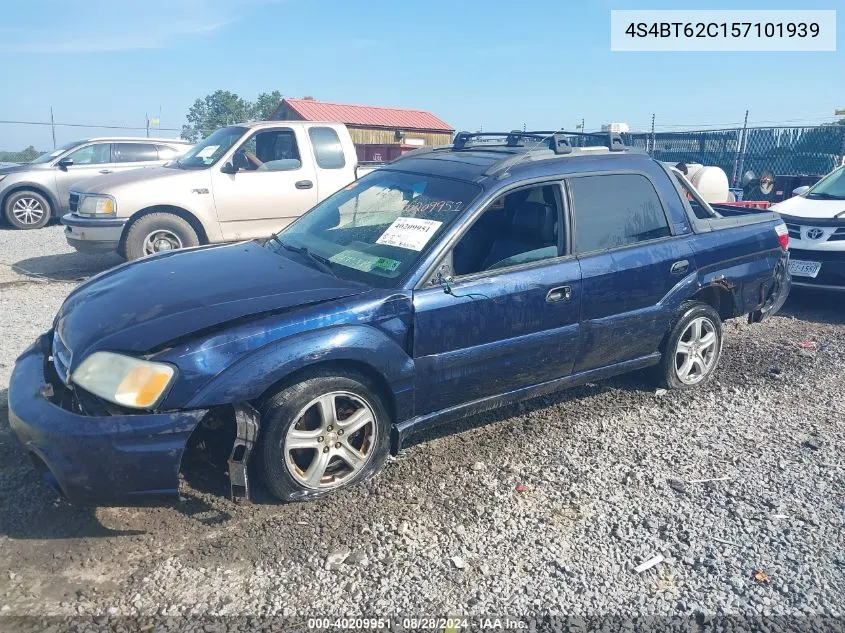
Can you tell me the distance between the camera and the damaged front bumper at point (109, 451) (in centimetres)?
277

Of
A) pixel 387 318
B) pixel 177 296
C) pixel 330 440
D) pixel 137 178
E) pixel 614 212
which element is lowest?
pixel 330 440

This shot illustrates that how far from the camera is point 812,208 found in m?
7.27

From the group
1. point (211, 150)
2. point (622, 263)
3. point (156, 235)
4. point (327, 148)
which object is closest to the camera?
point (622, 263)

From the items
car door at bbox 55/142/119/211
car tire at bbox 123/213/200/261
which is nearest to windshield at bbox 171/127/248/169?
car tire at bbox 123/213/200/261

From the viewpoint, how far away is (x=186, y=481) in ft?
10.9

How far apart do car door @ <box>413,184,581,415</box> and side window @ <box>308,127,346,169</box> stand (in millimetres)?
4992

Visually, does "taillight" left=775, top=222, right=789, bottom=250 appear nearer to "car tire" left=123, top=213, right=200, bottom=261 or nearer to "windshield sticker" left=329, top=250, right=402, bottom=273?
"windshield sticker" left=329, top=250, right=402, bottom=273

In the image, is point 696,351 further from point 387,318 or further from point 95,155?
point 95,155

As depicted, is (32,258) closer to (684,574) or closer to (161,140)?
(161,140)

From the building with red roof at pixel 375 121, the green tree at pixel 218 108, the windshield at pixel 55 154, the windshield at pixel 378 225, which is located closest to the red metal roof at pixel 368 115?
the building with red roof at pixel 375 121

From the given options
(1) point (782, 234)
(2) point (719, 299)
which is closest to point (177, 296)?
(2) point (719, 299)

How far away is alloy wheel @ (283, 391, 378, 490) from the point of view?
316 cm

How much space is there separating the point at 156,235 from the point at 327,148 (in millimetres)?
2415

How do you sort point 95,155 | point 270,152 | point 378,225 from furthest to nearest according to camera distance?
point 95,155 → point 270,152 → point 378,225
